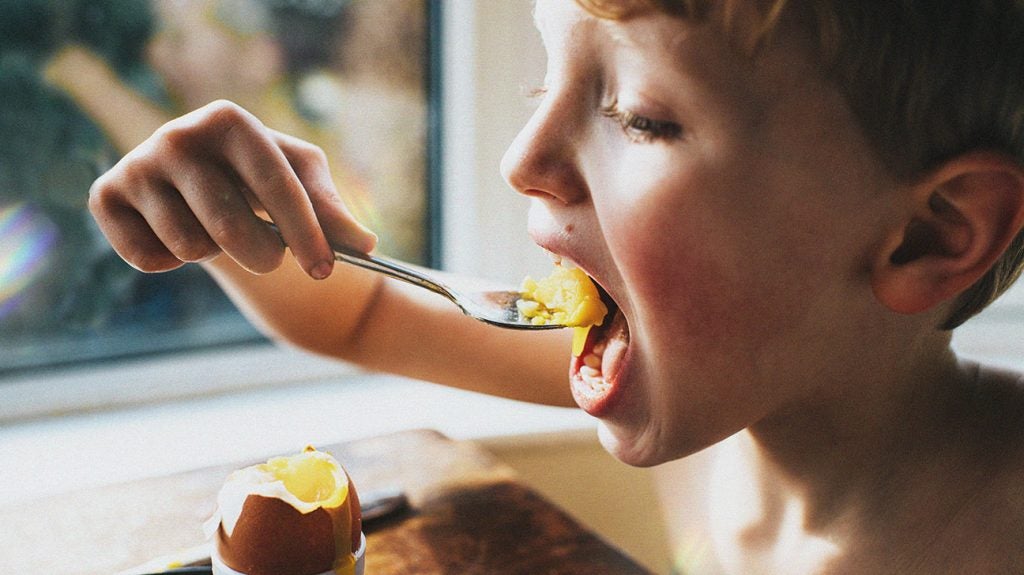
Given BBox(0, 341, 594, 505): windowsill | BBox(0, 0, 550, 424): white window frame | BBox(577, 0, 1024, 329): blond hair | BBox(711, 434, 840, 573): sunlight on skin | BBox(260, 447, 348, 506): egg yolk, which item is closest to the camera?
BBox(577, 0, 1024, 329): blond hair

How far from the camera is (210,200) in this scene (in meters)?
0.67

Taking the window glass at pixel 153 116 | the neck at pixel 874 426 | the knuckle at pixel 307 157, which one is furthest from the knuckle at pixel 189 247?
the window glass at pixel 153 116

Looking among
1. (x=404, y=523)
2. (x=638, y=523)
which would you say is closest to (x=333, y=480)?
(x=404, y=523)

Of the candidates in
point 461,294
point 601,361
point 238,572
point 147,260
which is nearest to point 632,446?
point 601,361

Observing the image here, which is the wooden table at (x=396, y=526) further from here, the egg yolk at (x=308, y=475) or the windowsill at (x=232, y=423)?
the windowsill at (x=232, y=423)

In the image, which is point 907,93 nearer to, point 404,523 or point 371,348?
point 404,523

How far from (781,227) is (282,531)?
36 centimetres

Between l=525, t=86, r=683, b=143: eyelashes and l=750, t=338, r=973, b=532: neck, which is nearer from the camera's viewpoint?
l=525, t=86, r=683, b=143: eyelashes

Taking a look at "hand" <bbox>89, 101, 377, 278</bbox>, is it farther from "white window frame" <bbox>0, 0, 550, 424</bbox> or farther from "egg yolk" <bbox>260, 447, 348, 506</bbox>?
"white window frame" <bbox>0, 0, 550, 424</bbox>

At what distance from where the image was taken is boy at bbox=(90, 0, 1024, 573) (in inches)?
21.0

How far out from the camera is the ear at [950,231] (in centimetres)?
56

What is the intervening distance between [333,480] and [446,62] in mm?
790

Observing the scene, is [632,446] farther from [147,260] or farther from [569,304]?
[147,260]

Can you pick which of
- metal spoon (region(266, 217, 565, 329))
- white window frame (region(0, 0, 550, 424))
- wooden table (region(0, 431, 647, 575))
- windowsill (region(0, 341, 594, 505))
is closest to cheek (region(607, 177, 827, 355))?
metal spoon (region(266, 217, 565, 329))
